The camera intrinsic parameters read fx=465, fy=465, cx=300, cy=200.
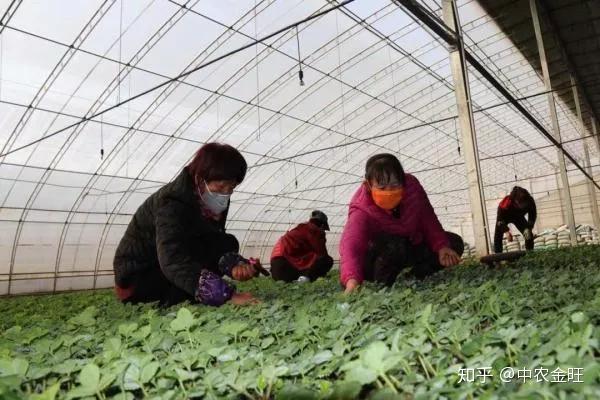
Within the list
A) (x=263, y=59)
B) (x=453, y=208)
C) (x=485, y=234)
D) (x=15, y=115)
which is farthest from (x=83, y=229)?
(x=453, y=208)

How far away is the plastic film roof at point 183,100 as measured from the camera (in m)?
12.1

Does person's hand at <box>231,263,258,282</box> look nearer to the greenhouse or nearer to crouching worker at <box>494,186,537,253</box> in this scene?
the greenhouse

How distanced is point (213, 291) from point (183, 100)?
1314 centimetres

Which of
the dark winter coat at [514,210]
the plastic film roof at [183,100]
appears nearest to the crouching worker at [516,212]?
the dark winter coat at [514,210]

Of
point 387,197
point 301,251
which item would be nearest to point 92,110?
point 301,251

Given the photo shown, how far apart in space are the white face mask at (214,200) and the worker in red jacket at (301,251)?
10.9 feet

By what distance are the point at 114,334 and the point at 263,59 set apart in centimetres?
1366

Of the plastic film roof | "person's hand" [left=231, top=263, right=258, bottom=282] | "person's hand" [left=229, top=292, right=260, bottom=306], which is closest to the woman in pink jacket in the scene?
"person's hand" [left=231, top=263, right=258, bottom=282]

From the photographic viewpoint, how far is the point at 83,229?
59.0ft

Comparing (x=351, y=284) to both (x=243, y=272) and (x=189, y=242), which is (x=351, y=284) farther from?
(x=189, y=242)

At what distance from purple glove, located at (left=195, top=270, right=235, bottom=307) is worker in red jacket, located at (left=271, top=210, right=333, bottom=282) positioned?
381 centimetres

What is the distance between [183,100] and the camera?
14836 mm

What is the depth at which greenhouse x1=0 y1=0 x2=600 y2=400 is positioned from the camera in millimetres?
1131

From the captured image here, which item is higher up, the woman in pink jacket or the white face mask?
the white face mask
